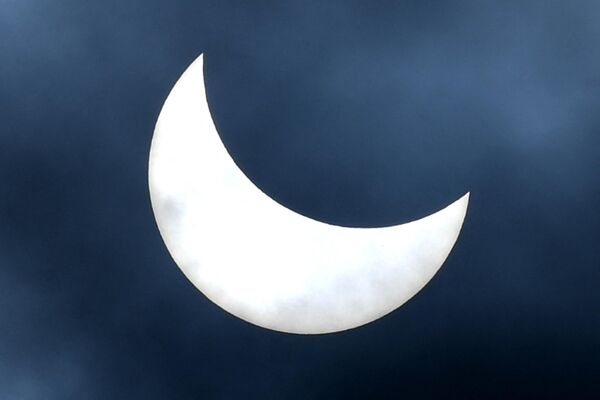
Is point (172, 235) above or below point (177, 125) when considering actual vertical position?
below

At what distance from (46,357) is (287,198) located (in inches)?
273

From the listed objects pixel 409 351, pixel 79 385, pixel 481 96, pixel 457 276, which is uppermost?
pixel 481 96

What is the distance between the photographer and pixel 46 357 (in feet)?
56.6

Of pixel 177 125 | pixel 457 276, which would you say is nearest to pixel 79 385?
pixel 177 125

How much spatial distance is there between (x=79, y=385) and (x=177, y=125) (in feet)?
22.0

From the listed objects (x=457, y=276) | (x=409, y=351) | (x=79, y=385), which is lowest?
(x=79, y=385)

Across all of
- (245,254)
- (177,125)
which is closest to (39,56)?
(177,125)

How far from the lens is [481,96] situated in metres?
16.6

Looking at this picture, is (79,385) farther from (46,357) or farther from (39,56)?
(39,56)

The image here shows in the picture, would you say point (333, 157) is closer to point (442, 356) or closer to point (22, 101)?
point (442, 356)

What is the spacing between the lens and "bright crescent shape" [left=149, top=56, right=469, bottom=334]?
1675cm

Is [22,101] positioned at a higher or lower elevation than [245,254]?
higher

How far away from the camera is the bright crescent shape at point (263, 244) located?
16.8 metres

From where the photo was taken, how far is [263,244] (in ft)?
56.0
